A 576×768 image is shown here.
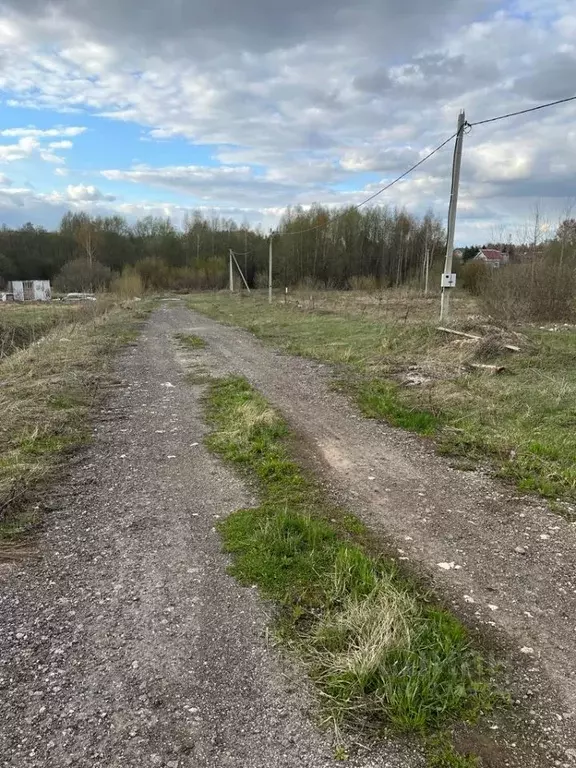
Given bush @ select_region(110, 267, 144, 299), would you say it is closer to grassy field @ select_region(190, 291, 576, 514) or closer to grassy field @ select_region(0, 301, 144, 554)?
grassy field @ select_region(0, 301, 144, 554)

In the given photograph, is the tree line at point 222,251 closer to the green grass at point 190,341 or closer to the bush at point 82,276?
the bush at point 82,276

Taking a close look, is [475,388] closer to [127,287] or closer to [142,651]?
[142,651]

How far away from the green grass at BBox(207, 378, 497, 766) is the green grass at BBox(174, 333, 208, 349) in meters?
10.3

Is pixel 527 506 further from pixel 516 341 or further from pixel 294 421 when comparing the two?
pixel 516 341

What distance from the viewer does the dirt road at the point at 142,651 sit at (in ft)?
7.19

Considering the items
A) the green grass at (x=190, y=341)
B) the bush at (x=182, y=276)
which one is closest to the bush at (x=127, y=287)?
the bush at (x=182, y=276)

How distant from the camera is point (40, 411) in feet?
23.5

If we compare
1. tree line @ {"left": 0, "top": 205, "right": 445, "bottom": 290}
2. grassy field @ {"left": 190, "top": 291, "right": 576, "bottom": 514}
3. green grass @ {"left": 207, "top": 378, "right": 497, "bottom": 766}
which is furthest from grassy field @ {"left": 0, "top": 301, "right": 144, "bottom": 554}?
tree line @ {"left": 0, "top": 205, "right": 445, "bottom": 290}

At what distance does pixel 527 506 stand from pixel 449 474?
0.88 metres

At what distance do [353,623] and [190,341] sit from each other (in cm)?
1326

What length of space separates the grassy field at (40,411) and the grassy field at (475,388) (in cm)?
411

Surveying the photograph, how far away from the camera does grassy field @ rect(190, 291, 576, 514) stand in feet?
18.4

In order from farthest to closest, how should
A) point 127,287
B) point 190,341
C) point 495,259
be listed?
1. point 127,287
2. point 495,259
3. point 190,341

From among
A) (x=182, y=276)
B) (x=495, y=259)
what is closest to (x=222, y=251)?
(x=182, y=276)
